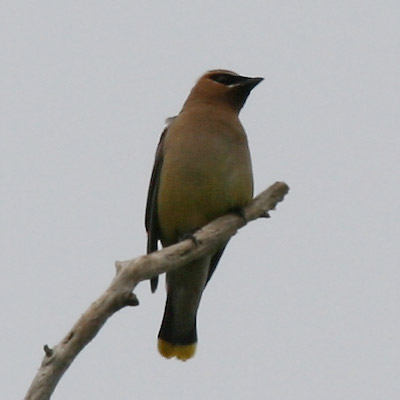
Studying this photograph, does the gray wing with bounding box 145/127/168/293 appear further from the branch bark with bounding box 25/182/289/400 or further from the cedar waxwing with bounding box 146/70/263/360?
the branch bark with bounding box 25/182/289/400

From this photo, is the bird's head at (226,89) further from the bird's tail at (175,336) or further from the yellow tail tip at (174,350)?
the yellow tail tip at (174,350)

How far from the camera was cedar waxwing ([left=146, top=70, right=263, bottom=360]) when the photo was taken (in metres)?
7.43

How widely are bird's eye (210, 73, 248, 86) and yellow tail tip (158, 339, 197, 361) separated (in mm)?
1951

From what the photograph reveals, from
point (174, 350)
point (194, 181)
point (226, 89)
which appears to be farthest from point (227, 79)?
point (174, 350)

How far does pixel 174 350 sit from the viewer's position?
8.02 meters

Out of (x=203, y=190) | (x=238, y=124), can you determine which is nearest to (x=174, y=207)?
(x=203, y=190)

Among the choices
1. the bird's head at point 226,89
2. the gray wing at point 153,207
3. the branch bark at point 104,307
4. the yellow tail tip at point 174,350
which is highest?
the bird's head at point 226,89

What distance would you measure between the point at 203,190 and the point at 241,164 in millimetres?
345

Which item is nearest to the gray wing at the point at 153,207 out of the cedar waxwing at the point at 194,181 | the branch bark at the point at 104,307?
the cedar waxwing at the point at 194,181

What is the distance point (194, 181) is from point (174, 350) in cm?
136

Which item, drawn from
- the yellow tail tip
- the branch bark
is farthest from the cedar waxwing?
the branch bark

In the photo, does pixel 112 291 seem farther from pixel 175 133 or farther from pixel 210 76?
pixel 210 76

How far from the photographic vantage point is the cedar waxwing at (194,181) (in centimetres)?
743

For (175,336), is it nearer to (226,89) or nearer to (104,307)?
(226,89)
